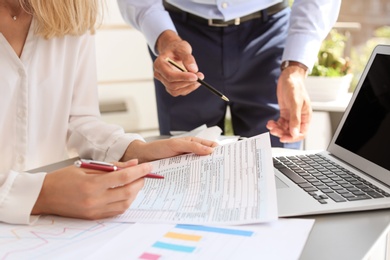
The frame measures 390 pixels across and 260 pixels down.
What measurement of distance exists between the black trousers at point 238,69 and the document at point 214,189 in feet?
1.61

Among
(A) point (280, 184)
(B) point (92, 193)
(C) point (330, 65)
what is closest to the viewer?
(B) point (92, 193)

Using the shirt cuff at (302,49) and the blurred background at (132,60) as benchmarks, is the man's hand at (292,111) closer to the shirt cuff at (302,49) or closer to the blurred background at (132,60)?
the shirt cuff at (302,49)

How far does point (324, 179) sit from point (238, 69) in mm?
614

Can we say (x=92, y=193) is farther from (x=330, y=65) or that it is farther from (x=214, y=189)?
(x=330, y=65)

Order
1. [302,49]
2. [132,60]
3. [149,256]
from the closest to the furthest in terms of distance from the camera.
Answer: [149,256] → [302,49] → [132,60]

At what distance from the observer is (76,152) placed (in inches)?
48.0

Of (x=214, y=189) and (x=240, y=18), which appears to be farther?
(x=240, y=18)

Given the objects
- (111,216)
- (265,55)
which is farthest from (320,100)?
(111,216)

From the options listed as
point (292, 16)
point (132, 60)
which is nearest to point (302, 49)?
point (292, 16)

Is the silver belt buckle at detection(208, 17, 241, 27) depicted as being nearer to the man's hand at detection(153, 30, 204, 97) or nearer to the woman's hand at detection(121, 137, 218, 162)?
the man's hand at detection(153, 30, 204, 97)

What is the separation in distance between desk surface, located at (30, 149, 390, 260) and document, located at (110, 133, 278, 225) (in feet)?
0.22

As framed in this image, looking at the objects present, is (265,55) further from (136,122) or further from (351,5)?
(136,122)

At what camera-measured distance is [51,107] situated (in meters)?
1.22

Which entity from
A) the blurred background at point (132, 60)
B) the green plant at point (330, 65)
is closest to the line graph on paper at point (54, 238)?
the green plant at point (330, 65)
